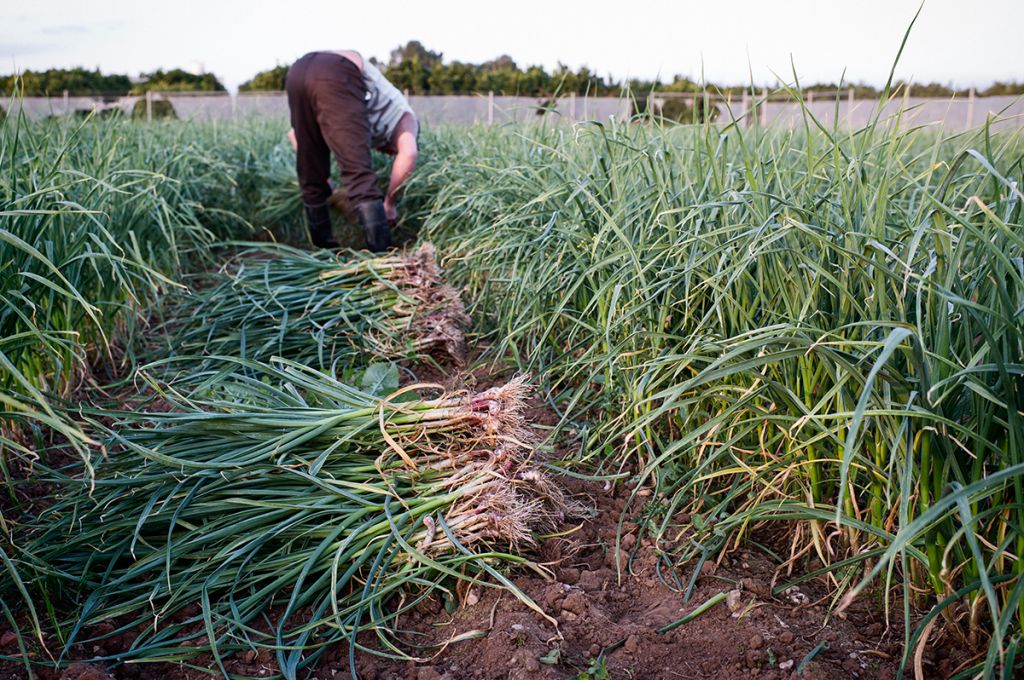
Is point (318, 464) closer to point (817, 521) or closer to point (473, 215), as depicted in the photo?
point (817, 521)

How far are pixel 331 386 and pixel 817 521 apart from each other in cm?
114

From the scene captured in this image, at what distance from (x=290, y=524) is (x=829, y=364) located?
1.02m

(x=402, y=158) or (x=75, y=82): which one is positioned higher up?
(x=75, y=82)

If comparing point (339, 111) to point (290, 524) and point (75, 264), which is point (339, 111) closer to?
point (75, 264)

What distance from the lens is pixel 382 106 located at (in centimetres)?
407

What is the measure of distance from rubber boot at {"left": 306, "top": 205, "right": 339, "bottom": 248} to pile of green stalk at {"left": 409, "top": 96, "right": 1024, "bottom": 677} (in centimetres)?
213

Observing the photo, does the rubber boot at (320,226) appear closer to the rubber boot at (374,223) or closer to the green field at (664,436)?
the rubber boot at (374,223)

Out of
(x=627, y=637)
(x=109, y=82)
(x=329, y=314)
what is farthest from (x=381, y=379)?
(x=109, y=82)

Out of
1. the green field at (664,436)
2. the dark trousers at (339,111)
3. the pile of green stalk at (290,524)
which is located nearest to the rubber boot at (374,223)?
the dark trousers at (339,111)

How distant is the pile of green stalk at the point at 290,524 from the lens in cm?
137

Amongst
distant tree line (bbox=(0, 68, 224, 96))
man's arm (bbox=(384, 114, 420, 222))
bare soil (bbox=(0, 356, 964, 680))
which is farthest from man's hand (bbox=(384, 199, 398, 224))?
distant tree line (bbox=(0, 68, 224, 96))

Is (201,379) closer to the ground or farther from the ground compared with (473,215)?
closer to the ground

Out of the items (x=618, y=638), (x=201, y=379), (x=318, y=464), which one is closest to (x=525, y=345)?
(x=201, y=379)

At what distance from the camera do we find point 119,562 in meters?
1.53
